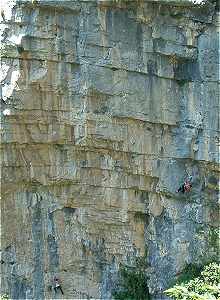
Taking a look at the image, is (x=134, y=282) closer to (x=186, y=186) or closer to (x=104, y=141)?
(x=186, y=186)

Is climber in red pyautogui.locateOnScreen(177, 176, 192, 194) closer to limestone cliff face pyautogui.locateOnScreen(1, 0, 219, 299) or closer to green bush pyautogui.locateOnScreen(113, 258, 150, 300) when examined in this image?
limestone cliff face pyautogui.locateOnScreen(1, 0, 219, 299)

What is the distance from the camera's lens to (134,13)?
12.8m

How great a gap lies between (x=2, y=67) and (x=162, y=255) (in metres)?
5.09

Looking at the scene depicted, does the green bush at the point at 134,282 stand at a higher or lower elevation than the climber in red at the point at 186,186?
lower

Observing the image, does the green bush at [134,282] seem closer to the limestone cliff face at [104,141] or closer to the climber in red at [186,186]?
the limestone cliff face at [104,141]

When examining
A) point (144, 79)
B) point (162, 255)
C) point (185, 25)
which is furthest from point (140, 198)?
point (185, 25)

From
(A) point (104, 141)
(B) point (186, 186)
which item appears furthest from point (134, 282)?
(A) point (104, 141)

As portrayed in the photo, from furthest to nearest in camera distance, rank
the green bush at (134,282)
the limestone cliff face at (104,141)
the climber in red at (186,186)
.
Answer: the green bush at (134,282) → the climber in red at (186,186) → the limestone cliff face at (104,141)

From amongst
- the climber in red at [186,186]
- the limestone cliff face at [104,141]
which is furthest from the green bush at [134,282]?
the climber in red at [186,186]

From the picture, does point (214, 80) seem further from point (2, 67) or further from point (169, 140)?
point (2, 67)

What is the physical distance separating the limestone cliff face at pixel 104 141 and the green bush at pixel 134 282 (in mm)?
188

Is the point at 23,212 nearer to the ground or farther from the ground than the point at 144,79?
nearer to the ground

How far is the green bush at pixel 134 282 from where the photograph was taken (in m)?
14.9

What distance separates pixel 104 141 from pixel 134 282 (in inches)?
129
